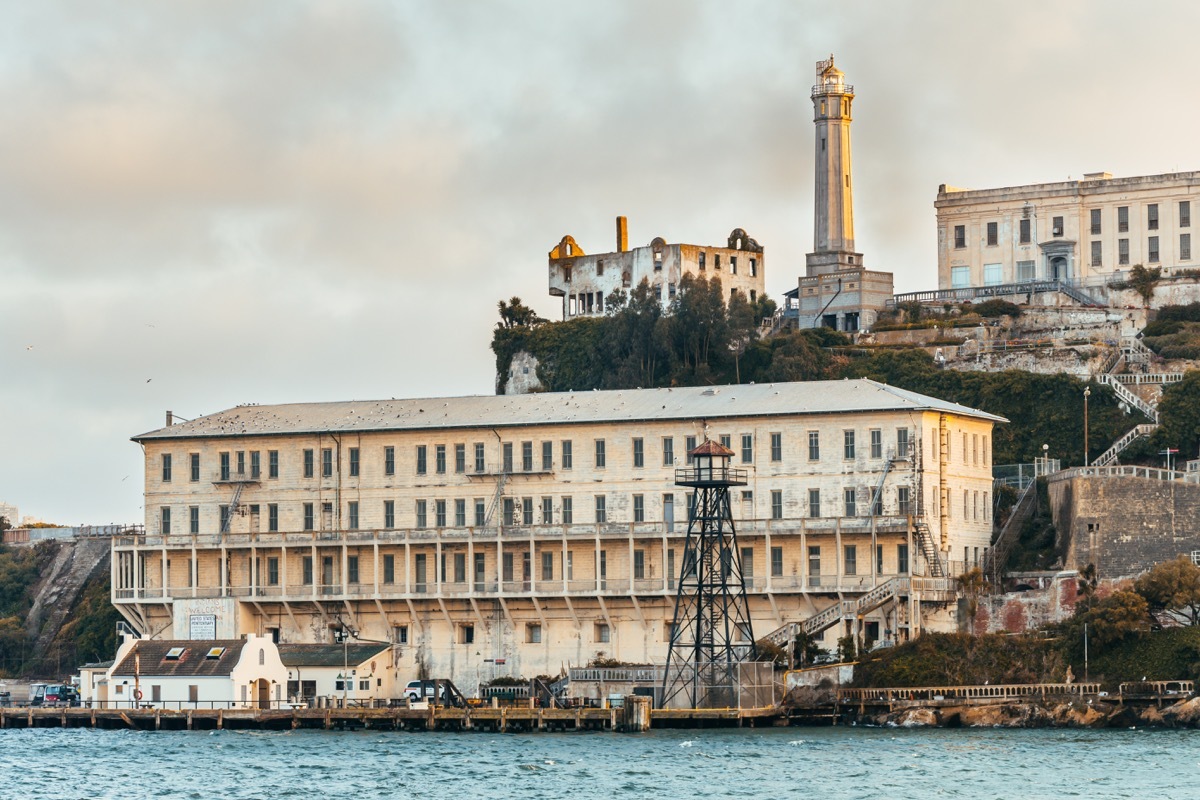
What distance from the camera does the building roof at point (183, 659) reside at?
9025 cm

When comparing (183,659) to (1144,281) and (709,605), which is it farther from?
(1144,281)

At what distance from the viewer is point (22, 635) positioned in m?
119

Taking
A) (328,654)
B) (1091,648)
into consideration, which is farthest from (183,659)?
(1091,648)

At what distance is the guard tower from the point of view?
8431 centimetres

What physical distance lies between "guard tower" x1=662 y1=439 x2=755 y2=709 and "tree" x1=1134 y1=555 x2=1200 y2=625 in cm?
1306

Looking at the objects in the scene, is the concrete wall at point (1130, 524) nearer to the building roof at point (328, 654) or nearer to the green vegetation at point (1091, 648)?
the green vegetation at point (1091, 648)

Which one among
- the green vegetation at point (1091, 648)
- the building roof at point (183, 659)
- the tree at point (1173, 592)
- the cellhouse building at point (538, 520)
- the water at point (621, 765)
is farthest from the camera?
the cellhouse building at point (538, 520)

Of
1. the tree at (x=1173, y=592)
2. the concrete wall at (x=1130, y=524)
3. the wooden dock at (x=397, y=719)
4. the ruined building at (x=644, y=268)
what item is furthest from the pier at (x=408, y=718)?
the ruined building at (x=644, y=268)

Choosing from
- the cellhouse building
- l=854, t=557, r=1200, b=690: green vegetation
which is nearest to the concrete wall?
l=854, t=557, r=1200, b=690: green vegetation

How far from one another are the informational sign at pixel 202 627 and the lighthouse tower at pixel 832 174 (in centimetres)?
3728

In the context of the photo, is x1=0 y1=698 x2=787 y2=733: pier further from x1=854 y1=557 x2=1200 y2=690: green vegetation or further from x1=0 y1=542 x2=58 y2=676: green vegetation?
x1=0 y1=542 x2=58 y2=676: green vegetation

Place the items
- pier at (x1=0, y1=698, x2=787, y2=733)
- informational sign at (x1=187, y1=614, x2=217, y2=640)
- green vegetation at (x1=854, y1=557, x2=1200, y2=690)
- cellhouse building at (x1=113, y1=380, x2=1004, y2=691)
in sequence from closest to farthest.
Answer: green vegetation at (x1=854, y1=557, x2=1200, y2=690) → pier at (x1=0, y1=698, x2=787, y2=733) → cellhouse building at (x1=113, y1=380, x2=1004, y2=691) → informational sign at (x1=187, y1=614, x2=217, y2=640)

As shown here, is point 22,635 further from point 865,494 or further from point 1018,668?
point 1018,668

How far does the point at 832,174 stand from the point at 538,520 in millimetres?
32486
